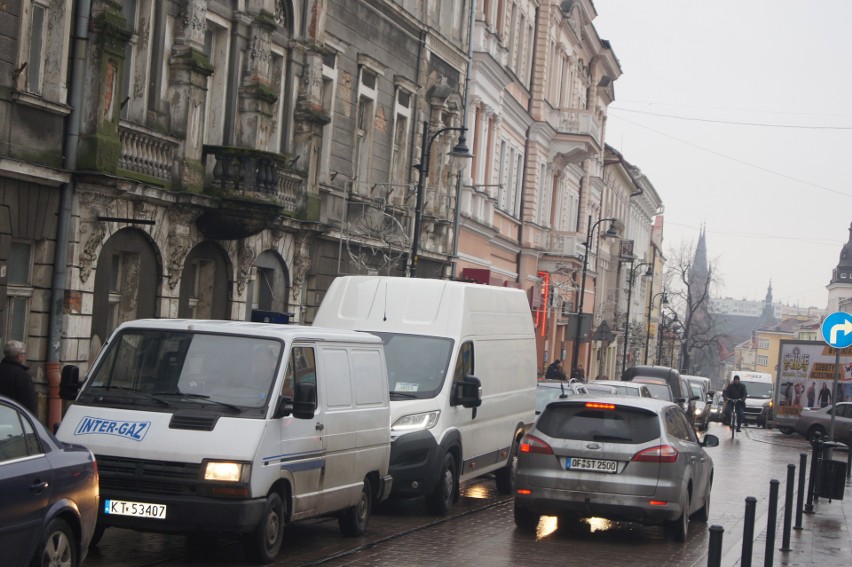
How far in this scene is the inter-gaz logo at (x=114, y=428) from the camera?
11.2m

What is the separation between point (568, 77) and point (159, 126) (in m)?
39.7

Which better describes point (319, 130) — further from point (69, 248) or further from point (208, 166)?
point (69, 248)

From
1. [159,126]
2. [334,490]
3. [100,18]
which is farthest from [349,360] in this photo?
[159,126]

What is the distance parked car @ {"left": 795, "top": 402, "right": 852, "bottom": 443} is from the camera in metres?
38.9

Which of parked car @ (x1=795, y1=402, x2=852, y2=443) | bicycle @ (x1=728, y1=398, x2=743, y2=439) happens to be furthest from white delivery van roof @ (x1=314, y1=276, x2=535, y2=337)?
bicycle @ (x1=728, y1=398, x2=743, y2=439)

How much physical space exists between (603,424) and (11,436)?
25.2ft

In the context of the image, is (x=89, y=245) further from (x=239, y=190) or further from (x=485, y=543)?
(x=485, y=543)

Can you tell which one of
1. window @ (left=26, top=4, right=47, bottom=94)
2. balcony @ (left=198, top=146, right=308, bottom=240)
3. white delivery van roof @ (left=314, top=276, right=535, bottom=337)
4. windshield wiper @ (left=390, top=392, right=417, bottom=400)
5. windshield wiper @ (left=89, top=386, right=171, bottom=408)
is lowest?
windshield wiper @ (left=390, top=392, right=417, bottom=400)

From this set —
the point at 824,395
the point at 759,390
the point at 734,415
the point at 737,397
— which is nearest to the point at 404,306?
the point at 734,415

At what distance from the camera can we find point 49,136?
1800cm

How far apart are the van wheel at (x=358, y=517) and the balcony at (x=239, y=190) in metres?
→ 9.31

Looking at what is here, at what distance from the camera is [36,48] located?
58.4ft

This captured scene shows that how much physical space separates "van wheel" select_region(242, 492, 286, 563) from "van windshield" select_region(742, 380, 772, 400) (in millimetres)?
50451

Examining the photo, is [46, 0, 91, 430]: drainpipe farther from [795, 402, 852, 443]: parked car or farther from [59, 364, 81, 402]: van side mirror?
[795, 402, 852, 443]: parked car
